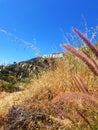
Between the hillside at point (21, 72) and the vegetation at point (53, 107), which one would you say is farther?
the hillside at point (21, 72)

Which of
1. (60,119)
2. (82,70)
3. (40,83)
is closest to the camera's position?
(60,119)

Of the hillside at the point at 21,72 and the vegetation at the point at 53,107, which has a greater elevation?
the hillside at the point at 21,72

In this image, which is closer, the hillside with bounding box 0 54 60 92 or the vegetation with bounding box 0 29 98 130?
the vegetation with bounding box 0 29 98 130

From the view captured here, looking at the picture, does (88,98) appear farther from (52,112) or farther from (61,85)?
(61,85)

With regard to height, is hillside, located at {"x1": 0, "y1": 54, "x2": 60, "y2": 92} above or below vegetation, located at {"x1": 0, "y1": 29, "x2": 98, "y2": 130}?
above

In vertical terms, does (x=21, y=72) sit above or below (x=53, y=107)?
above

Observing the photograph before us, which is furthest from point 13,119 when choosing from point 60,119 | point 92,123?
point 92,123

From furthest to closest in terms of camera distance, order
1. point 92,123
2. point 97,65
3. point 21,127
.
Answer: point 21,127 < point 92,123 < point 97,65

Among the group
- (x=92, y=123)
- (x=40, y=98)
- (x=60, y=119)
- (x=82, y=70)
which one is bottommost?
(x=92, y=123)

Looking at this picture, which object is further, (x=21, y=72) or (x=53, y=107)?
(x=21, y=72)

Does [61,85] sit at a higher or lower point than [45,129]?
higher

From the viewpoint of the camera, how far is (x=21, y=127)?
167 inches

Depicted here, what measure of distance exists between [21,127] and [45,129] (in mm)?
315

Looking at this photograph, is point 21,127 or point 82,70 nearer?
point 21,127
